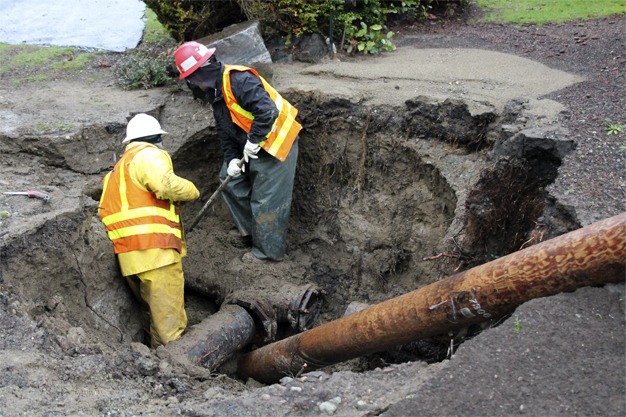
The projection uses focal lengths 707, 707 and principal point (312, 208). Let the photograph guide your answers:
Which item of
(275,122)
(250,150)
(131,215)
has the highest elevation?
(275,122)

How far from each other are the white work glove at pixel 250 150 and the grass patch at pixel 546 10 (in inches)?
187

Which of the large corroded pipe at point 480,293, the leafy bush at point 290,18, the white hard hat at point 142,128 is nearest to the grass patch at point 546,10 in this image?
the leafy bush at point 290,18

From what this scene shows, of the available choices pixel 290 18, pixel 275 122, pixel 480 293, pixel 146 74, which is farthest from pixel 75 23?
pixel 480 293

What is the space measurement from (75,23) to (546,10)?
21.4 feet

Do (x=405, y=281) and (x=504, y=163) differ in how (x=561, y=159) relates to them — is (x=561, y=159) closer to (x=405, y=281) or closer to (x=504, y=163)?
(x=504, y=163)

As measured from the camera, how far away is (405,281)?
6672mm

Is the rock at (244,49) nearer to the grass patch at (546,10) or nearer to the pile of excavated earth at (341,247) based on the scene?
the pile of excavated earth at (341,247)

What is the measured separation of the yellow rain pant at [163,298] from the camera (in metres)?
5.81

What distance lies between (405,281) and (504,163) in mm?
1577

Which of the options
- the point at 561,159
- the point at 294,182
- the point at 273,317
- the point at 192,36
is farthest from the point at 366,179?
the point at 192,36

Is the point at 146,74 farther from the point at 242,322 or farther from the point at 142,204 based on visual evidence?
the point at 242,322

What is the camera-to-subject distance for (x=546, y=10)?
9.60 m

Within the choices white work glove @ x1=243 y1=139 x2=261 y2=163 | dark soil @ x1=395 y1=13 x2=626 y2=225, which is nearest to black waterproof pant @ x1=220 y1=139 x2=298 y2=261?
white work glove @ x1=243 y1=139 x2=261 y2=163

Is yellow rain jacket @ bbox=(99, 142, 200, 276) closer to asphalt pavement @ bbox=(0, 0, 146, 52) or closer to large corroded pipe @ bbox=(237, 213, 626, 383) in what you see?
large corroded pipe @ bbox=(237, 213, 626, 383)
